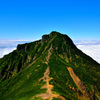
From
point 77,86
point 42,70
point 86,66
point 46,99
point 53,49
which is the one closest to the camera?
point 46,99

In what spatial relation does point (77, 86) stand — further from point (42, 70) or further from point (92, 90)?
point (42, 70)

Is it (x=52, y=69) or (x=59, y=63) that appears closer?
(x=52, y=69)

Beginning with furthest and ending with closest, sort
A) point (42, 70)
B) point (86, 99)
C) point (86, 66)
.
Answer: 1. point (86, 66)
2. point (42, 70)
3. point (86, 99)

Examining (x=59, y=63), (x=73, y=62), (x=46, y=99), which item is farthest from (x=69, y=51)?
(x=46, y=99)

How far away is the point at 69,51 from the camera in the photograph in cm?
19900

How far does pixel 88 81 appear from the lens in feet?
445

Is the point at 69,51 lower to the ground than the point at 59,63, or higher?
higher

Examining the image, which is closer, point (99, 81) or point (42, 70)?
point (42, 70)

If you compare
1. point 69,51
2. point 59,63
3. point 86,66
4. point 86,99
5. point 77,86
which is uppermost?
point 69,51

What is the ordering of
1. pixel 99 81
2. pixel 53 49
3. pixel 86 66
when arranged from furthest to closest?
pixel 53 49 < pixel 86 66 < pixel 99 81

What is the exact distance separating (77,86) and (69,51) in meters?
89.8

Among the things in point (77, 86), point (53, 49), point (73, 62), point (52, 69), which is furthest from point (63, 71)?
point (53, 49)

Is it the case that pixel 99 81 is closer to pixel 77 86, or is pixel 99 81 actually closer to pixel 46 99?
pixel 77 86

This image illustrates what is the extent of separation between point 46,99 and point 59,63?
93.3m
